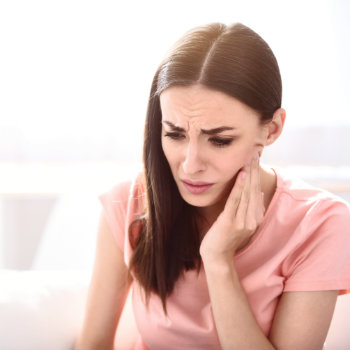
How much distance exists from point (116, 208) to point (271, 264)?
0.39m

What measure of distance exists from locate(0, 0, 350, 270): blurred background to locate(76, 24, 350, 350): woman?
0.55m

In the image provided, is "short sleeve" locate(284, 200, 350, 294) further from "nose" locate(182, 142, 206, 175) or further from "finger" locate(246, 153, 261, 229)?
"nose" locate(182, 142, 206, 175)

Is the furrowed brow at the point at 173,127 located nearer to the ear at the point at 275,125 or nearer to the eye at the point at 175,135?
the eye at the point at 175,135

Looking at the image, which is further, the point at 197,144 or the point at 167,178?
the point at 167,178

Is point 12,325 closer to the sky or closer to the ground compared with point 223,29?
closer to the ground

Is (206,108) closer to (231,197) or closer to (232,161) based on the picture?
(232,161)

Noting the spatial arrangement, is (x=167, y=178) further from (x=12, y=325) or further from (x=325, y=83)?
(x=325, y=83)

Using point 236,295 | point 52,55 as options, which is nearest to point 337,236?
point 236,295

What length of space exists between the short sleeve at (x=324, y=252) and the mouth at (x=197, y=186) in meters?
0.23

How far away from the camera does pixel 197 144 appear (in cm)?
107

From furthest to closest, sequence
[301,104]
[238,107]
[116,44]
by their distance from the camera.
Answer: [301,104] → [116,44] → [238,107]

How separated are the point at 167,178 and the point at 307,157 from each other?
853mm

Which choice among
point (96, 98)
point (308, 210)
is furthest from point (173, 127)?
point (96, 98)

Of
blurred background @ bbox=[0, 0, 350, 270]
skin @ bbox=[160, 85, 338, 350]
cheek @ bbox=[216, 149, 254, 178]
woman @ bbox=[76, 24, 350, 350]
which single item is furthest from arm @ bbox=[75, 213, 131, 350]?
blurred background @ bbox=[0, 0, 350, 270]
